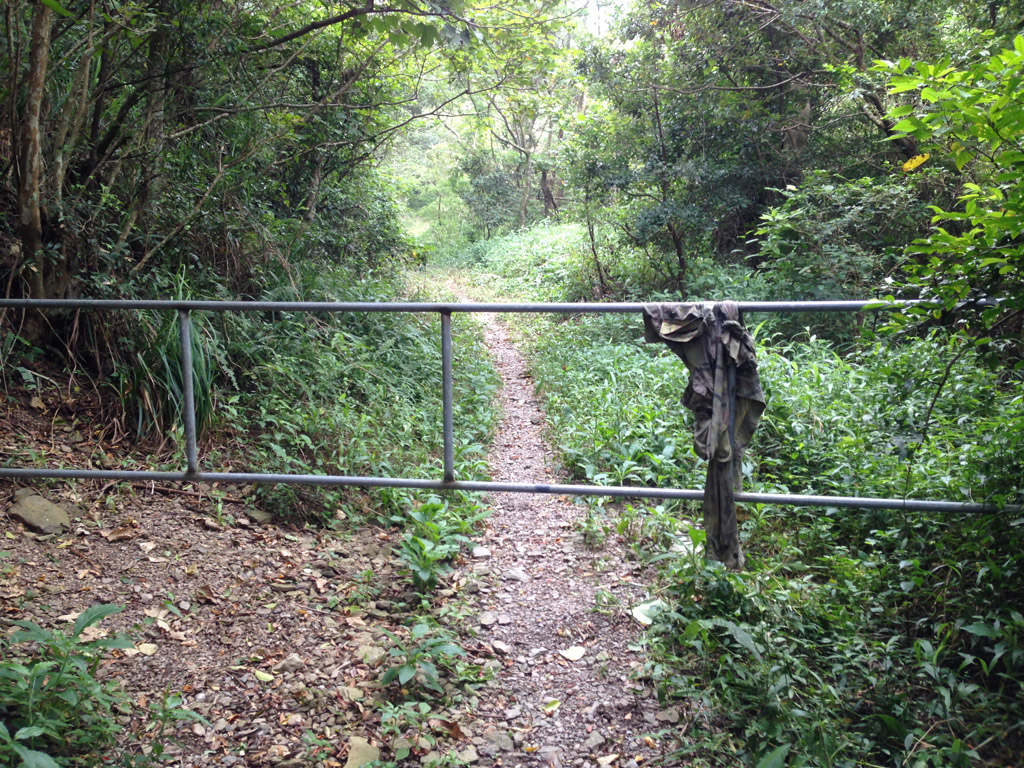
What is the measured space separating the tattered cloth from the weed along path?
80cm

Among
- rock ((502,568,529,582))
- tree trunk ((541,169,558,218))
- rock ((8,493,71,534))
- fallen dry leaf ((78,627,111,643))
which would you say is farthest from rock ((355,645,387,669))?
tree trunk ((541,169,558,218))

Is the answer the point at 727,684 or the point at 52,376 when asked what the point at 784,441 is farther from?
the point at 52,376

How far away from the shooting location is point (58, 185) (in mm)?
4145

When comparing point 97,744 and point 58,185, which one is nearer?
point 97,744

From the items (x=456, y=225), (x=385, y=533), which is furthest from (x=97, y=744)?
(x=456, y=225)

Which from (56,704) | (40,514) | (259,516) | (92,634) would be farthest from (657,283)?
(56,704)

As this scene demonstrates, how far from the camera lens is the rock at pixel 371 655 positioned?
2779 mm

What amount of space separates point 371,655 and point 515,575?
3.03 feet

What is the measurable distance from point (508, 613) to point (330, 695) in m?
0.90

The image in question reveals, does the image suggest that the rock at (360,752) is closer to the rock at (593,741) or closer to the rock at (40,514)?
the rock at (593,741)

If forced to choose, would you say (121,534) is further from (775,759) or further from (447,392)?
(775,759)

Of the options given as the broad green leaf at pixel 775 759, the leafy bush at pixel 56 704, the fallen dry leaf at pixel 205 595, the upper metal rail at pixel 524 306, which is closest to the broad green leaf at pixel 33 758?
the leafy bush at pixel 56 704

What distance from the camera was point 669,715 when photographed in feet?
8.20

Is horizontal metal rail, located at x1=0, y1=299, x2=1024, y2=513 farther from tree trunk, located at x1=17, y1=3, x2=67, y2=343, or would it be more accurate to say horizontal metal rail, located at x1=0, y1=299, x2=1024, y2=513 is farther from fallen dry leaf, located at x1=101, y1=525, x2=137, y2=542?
tree trunk, located at x1=17, y1=3, x2=67, y2=343
